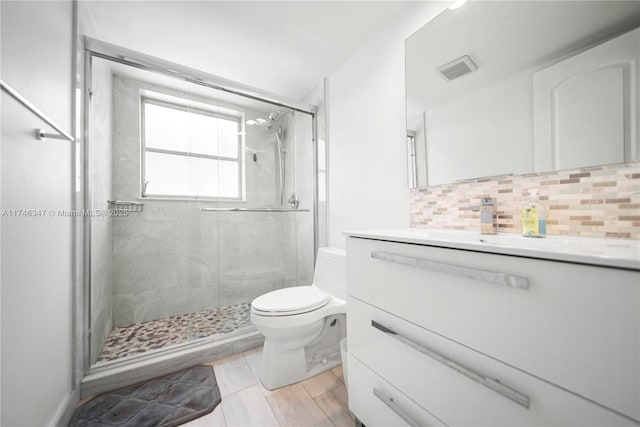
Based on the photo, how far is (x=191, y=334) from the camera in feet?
5.80

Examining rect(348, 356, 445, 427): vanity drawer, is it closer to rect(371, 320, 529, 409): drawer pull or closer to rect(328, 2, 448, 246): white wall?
rect(371, 320, 529, 409): drawer pull

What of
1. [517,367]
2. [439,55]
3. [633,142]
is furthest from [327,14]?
[517,367]

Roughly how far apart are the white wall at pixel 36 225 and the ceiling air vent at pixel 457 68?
170 cm

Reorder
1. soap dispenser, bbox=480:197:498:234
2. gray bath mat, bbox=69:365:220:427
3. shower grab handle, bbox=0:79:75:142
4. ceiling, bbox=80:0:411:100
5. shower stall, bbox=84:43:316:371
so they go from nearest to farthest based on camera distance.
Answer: shower grab handle, bbox=0:79:75:142, soap dispenser, bbox=480:197:498:234, gray bath mat, bbox=69:365:220:427, ceiling, bbox=80:0:411:100, shower stall, bbox=84:43:316:371

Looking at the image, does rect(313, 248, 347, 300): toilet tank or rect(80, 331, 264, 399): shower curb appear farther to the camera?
rect(313, 248, 347, 300): toilet tank

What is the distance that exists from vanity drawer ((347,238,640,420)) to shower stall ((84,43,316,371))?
1545 millimetres

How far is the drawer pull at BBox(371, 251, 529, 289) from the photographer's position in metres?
0.56

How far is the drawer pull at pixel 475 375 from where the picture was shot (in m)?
0.55

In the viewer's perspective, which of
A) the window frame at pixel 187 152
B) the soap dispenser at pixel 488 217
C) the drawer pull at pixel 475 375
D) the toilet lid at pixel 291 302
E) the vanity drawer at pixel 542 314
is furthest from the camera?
the window frame at pixel 187 152

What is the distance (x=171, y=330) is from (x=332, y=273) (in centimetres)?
136

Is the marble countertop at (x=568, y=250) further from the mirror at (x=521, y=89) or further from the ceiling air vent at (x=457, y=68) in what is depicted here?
the ceiling air vent at (x=457, y=68)

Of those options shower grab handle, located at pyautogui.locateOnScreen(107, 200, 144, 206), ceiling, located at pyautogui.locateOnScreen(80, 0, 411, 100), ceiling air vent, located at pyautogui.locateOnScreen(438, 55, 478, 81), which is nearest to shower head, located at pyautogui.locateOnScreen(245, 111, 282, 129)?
ceiling, located at pyautogui.locateOnScreen(80, 0, 411, 100)

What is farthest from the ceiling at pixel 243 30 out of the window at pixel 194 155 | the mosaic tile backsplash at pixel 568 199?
the mosaic tile backsplash at pixel 568 199

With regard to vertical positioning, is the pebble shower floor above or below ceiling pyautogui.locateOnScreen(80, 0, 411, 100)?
below
